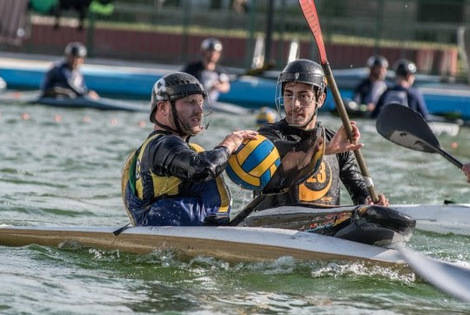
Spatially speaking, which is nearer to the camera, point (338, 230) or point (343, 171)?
point (338, 230)

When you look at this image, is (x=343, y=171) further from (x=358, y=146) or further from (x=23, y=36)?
(x=23, y=36)

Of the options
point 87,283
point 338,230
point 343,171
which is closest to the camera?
point 87,283

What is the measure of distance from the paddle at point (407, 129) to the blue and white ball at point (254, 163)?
1542mm

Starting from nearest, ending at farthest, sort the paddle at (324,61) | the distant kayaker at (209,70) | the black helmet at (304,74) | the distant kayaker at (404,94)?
the black helmet at (304,74) → the paddle at (324,61) → the distant kayaker at (404,94) → the distant kayaker at (209,70)

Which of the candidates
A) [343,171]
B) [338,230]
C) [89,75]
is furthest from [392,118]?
[89,75]

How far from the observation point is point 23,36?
23.1 m

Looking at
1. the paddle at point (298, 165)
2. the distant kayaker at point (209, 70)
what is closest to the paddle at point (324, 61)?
the paddle at point (298, 165)

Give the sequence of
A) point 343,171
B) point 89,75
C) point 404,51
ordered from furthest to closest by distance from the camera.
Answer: point 404,51, point 89,75, point 343,171

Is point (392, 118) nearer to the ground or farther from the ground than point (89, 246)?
farther from the ground

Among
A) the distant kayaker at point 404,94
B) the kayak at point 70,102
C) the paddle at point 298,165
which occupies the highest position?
the paddle at point 298,165

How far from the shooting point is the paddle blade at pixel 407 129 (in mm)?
7855

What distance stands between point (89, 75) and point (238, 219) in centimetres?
1358

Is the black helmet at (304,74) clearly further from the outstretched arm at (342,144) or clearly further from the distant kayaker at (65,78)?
the distant kayaker at (65,78)

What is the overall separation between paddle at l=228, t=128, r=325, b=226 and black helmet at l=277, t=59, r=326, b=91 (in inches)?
15.0
